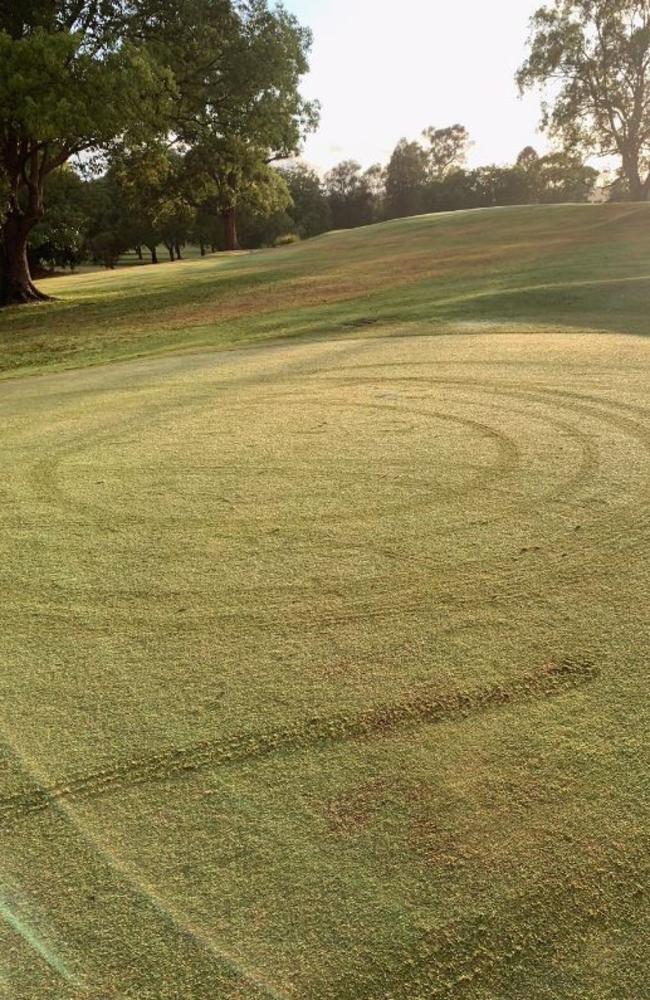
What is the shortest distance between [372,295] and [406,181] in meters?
60.7

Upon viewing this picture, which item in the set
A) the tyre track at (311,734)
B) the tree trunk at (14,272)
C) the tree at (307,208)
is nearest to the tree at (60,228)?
the tree at (307,208)

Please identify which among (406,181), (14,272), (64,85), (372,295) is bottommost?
(372,295)

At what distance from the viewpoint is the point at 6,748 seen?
2.16 m

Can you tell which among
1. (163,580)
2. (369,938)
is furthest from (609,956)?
(163,580)

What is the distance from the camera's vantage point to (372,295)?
16.3m

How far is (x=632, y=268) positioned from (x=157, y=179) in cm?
1618

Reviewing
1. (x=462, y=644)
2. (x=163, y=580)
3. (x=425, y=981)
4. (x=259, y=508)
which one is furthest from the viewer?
(x=259, y=508)

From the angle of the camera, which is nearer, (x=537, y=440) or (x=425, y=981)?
(x=425, y=981)

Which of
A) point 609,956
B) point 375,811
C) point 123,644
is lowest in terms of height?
point 609,956

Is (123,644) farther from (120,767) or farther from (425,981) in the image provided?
(425,981)

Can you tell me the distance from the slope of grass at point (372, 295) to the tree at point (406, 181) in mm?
40209

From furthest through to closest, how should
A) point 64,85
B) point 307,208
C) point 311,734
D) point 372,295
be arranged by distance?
1. point 307,208
2. point 372,295
3. point 64,85
4. point 311,734

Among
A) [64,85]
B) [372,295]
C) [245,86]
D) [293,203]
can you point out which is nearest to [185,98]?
[245,86]

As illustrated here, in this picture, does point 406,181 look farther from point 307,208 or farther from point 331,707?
point 331,707
